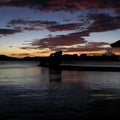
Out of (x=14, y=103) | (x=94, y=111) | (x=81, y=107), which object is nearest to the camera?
(x=94, y=111)

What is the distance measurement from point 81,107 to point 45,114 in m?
2.73

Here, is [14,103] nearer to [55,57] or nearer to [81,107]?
[81,107]

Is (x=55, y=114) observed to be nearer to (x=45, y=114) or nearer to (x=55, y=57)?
(x=45, y=114)

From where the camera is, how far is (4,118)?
13.9 metres

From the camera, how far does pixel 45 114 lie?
1480cm

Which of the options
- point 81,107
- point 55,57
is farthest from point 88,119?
point 55,57

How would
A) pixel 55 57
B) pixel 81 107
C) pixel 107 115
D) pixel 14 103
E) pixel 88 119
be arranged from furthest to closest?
pixel 55 57
pixel 14 103
pixel 81 107
pixel 107 115
pixel 88 119

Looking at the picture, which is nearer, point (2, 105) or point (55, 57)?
point (2, 105)

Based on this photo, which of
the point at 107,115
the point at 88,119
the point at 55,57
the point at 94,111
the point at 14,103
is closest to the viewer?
the point at 88,119

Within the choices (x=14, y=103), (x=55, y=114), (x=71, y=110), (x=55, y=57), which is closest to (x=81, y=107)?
(x=71, y=110)

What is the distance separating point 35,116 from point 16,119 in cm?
103

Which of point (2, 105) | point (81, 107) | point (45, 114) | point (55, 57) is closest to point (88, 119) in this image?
point (45, 114)

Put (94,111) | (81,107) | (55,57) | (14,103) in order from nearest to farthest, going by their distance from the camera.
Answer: (94,111) < (81,107) < (14,103) < (55,57)

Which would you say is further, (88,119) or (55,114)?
(55,114)
